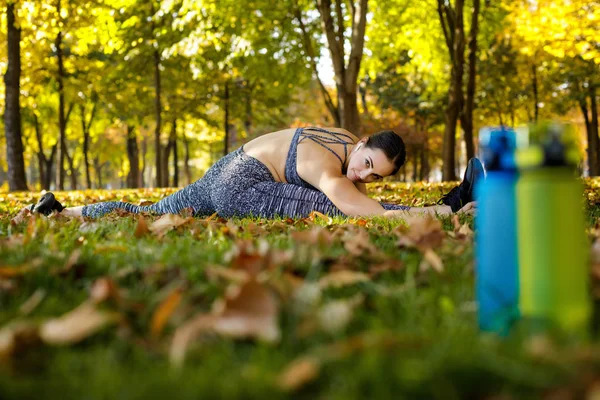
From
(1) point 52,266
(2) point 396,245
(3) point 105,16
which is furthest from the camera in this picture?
(3) point 105,16

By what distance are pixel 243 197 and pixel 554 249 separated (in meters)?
3.56

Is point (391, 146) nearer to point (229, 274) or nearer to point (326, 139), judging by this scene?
point (326, 139)

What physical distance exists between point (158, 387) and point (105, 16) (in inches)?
442

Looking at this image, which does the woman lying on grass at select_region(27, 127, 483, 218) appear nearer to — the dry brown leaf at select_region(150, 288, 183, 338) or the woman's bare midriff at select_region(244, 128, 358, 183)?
the woman's bare midriff at select_region(244, 128, 358, 183)

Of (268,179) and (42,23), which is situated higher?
(42,23)

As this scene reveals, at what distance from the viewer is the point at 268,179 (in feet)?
15.7

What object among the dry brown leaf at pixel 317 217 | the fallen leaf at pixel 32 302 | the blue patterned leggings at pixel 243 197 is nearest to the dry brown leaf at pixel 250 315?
the fallen leaf at pixel 32 302

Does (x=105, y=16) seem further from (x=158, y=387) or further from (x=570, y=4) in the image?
(x=158, y=387)

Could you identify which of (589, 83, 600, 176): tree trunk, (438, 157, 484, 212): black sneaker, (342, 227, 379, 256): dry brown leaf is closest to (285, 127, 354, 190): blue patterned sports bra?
(438, 157, 484, 212): black sneaker

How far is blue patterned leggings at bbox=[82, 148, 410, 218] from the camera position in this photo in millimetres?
4508

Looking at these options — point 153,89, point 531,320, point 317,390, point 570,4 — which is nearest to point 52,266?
point 317,390

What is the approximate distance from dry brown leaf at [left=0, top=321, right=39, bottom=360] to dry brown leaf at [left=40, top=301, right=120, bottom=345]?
23 mm

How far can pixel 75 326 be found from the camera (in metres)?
1.39

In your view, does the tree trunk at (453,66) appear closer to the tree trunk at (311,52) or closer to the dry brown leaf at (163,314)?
the tree trunk at (311,52)
